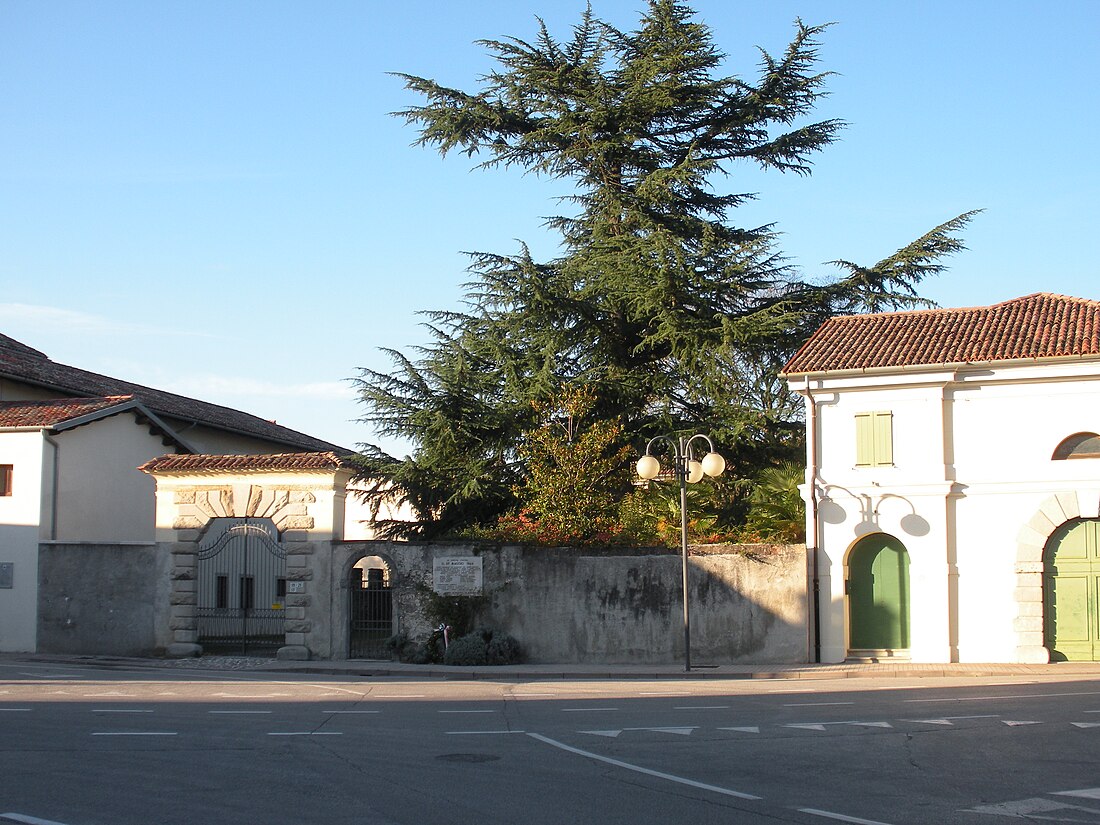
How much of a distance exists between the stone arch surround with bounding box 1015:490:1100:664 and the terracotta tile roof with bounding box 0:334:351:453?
23597 millimetres

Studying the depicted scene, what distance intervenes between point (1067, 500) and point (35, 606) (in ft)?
77.5

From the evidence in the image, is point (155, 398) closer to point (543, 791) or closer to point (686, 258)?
point (686, 258)

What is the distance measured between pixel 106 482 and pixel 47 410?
2610 mm

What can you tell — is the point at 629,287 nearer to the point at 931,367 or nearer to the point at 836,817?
the point at 931,367

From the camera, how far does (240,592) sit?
34.1 m

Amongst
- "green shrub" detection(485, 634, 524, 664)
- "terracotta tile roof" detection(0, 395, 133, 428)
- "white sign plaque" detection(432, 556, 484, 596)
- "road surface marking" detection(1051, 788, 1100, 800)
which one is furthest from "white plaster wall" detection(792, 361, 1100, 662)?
"terracotta tile roof" detection(0, 395, 133, 428)

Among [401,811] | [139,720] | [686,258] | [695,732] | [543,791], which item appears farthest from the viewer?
[686,258]

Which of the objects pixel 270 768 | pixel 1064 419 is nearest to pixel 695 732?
pixel 270 768

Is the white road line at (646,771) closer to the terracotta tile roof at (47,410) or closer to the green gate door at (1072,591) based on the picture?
the green gate door at (1072,591)

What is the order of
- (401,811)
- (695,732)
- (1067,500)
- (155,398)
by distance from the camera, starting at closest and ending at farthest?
(401,811), (695,732), (1067,500), (155,398)

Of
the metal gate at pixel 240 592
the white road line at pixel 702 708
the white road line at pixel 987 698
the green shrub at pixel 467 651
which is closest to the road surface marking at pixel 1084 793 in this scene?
the white road line at pixel 702 708

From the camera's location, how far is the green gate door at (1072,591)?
22.6 meters

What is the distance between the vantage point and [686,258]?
90.3ft

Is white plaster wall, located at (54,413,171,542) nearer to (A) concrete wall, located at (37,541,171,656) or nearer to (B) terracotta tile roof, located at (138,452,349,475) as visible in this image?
(A) concrete wall, located at (37,541,171,656)
